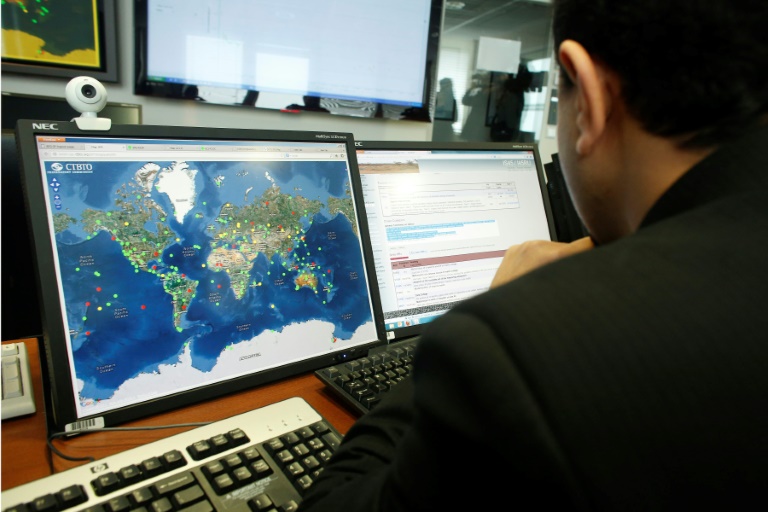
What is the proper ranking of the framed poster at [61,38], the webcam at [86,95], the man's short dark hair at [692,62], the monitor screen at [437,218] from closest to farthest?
the man's short dark hair at [692,62], the webcam at [86,95], the monitor screen at [437,218], the framed poster at [61,38]

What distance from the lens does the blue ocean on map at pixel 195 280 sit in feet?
2.07

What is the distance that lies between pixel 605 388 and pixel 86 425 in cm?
61

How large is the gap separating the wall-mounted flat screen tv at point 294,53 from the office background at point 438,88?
55mm

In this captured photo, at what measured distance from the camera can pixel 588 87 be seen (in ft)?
1.52

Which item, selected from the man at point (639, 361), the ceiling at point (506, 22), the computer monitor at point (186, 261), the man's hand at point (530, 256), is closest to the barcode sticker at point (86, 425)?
the computer monitor at point (186, 261)

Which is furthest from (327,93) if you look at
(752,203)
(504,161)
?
(752,203)

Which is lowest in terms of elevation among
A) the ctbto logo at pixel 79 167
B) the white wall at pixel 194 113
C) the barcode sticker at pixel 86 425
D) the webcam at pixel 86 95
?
the barcode sticker at pixel 86 425

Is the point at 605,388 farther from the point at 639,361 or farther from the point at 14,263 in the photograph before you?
the point at 14,263

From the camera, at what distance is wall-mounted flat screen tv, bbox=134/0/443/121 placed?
1745 millimetres

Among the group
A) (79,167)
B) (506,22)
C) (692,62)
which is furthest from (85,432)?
(506,22)

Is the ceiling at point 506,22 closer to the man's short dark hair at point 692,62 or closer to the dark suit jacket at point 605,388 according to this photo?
the man's short dark hair at point 692,62

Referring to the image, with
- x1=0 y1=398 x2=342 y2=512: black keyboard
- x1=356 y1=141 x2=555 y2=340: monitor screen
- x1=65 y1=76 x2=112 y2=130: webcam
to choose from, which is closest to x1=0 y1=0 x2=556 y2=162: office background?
x1=356 y1=141 x2=555 y2=340: monitor screen

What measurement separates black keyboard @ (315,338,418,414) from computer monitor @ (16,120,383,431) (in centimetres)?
4

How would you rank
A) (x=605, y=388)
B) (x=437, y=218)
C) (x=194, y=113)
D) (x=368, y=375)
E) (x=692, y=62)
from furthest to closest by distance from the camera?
1. (x=194, y=113)
2. (x=437, y=218)
3. (x=368, y=375)
4. (x=692, y=62)
5. (x=605, y=388)
